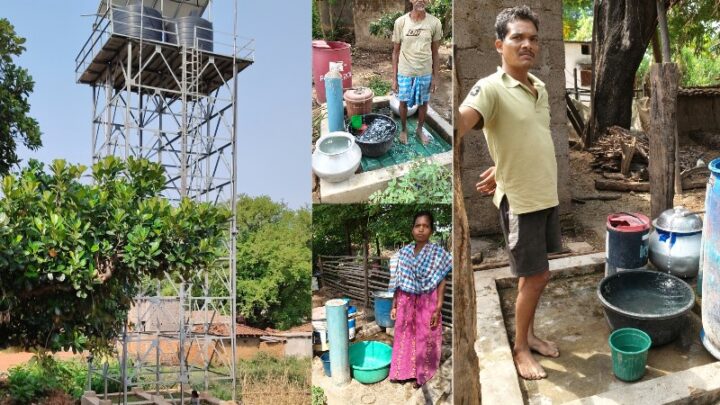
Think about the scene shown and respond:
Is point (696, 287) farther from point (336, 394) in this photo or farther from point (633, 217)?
point (336, 394)

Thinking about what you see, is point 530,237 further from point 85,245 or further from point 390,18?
point 85,245

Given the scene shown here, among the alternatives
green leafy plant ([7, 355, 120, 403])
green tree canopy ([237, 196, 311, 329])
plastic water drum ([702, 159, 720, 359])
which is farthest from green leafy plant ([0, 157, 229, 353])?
green tree canopy ([237, 196, 311, 329])

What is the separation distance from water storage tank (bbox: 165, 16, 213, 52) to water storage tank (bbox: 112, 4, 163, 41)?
238mm

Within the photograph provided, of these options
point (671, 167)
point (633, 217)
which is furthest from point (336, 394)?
point (671, 167)

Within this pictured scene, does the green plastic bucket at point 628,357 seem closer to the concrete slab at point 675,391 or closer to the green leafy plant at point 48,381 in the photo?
the concrete slab at point 675,391

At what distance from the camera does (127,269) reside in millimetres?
4109

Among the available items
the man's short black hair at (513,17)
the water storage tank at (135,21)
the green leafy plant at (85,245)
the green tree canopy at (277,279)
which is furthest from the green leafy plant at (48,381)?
the man's short black hair at (513,17)

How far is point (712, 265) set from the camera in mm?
2281

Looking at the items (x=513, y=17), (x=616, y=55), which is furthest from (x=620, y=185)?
A: (x=513, y=17)

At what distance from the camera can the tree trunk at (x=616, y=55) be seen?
2.43 m

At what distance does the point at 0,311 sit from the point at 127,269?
77cm

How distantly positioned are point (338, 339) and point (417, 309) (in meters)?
0.23

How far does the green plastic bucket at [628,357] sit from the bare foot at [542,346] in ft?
0.56

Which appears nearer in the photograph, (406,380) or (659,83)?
(406,380)
